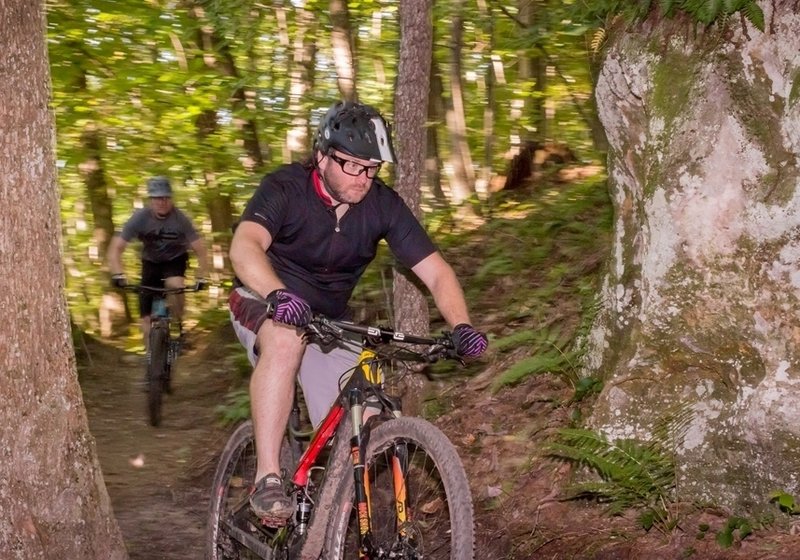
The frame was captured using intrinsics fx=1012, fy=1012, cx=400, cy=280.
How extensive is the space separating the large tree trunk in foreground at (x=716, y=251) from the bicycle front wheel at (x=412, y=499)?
1658 millimetres

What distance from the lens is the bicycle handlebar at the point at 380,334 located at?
4.70 metres

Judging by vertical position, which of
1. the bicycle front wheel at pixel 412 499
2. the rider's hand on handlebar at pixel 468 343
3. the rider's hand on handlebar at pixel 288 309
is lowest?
the bicycle front wheel at pixel 412 499

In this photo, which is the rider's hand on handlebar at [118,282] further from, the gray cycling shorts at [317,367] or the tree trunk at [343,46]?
the gray cycling shorts at [317,367]

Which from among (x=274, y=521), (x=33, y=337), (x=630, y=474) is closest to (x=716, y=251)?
(x=630, y=474)

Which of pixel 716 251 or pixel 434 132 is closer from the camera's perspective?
pixel 716 251

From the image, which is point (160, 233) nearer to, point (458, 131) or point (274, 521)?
point (458, 131)

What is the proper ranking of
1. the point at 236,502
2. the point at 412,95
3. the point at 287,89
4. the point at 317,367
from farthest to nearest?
the point at 287,89
the point at 412,95
the point at 236,502
the point at 317,367

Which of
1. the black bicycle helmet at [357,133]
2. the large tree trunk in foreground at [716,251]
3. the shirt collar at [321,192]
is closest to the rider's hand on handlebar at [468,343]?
the black bicycle helmet at [357,133]

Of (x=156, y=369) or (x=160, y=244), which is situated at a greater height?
(x=160, y=244)

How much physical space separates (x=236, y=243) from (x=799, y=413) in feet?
10.1

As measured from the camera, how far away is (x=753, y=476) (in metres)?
5.50

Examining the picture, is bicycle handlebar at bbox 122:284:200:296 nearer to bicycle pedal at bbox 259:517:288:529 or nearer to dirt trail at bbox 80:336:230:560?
dirt trail at bbox 80:336:230:560

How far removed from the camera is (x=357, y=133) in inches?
200

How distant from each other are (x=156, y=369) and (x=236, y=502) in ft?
18.0
